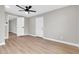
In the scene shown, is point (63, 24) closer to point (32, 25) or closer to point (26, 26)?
point (32, 25)

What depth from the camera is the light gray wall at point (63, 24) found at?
11.1 ft

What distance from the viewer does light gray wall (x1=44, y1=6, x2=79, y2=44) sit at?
3378mm

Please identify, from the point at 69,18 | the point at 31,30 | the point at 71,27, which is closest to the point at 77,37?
the point at 71,27

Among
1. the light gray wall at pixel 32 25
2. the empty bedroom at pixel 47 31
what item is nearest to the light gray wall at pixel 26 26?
the empty bedroom at pixel 47 31

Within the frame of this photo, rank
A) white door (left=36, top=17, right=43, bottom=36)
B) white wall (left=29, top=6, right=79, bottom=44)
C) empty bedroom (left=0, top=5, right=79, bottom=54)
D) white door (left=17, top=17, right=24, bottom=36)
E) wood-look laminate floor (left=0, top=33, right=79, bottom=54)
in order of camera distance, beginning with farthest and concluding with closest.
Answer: white door (left=17, top=17, right=24, bottom=36), white door (left=36, top=17, right=43, bottom=36), white wall (left=29, top=6, right=79, bottom=44), empty bedroom (left=0, top=5, right=79, bottom=54), wood-look laminate floor (left=0, top=33, right=79, bottom=54)

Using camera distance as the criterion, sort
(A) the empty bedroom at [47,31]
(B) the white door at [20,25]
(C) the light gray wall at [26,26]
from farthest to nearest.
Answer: (C) the light gray wall at [26,26] → (B) the white door at [20,25] → (A) the empty bedroom at [47,31]

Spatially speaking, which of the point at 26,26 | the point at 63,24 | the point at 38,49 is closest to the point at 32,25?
the point at 26,26

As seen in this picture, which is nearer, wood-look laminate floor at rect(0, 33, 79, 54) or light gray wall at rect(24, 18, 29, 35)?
wood-look laminate floor at rect(0, 33, 79, 54)

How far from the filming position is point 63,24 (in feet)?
12.7

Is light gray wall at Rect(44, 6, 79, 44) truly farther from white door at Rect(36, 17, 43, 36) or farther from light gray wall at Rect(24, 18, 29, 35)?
light gray wall at Rect(24, 18, 29, 35)

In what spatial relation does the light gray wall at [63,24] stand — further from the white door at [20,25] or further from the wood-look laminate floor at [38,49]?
the white door at [20,25]

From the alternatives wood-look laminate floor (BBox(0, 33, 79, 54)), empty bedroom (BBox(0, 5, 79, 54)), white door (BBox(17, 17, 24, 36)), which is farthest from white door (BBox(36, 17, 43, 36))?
wood-look laminate floor (BBox(0, 33, 79, 54))
